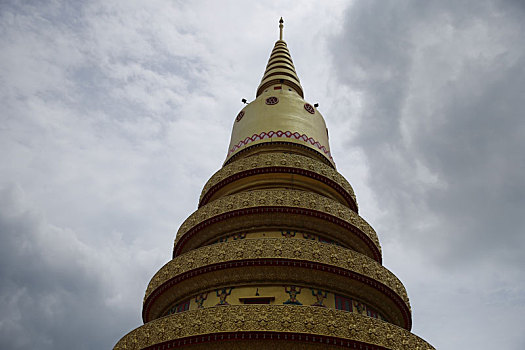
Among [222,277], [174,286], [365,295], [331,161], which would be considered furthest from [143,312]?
[331,161]

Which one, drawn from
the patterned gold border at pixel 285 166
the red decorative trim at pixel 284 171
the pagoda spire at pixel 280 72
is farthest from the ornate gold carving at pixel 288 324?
the pagoda spire at pixel 280 72

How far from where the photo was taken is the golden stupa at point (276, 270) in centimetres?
1178

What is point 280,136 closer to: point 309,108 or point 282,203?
point 309,108

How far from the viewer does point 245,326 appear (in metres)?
11.7

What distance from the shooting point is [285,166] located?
17.9m

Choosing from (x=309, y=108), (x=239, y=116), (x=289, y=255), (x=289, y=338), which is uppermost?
(x=239, y=116)

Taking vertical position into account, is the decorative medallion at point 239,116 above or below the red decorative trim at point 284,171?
above

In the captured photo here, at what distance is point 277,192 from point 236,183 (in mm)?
2844

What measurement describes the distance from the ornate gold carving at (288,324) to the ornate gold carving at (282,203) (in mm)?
4560

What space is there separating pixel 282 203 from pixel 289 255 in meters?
2.47

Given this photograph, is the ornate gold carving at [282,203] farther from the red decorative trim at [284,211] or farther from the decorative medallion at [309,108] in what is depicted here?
the decorative medallion at [309,108]

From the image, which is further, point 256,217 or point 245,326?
point 256,217

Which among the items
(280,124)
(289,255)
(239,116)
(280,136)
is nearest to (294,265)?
(289,255)

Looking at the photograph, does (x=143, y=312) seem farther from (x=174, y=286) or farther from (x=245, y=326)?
(x=245, y=326)
